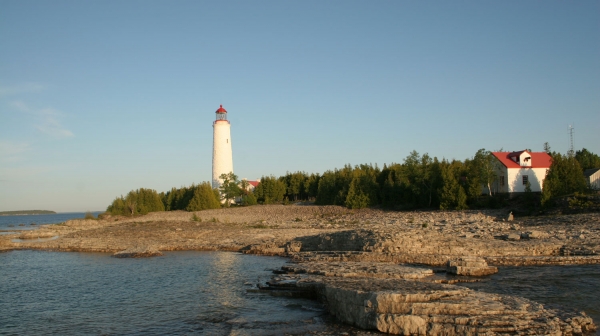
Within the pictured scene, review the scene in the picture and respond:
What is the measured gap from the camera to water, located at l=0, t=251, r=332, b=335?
1202cm

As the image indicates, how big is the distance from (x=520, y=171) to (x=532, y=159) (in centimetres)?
262

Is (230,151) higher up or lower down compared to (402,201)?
higher up

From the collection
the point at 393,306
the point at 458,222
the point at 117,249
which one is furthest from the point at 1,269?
the point at 458,222

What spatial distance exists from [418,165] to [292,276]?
36653 millimetres

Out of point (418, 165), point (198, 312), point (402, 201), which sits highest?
point (418, 165)

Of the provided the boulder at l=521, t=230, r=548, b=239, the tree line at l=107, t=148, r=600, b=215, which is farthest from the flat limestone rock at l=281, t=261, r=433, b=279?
the tree line at l=107, t=148, r=600, b=215

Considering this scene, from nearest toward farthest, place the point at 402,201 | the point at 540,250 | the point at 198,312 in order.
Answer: the point at 198,312, the point at 540,250, the point at 402,201

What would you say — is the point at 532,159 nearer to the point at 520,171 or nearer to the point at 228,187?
the point at 520,171

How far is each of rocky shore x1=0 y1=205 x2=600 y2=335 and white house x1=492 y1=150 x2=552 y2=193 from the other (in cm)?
902

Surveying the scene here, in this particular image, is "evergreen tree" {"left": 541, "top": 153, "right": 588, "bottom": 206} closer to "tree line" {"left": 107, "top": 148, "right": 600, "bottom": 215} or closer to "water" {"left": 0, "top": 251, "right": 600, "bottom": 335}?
"tree line" {"left": 107, "top": 148, "right": 600, "bottom": 215}

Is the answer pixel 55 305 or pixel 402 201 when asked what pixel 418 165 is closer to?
pixel 402 201

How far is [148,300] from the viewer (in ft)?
49.4

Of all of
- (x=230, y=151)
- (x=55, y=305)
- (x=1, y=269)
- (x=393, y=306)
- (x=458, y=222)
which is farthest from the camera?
(x=230, y=151)

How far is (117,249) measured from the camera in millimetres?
27859
